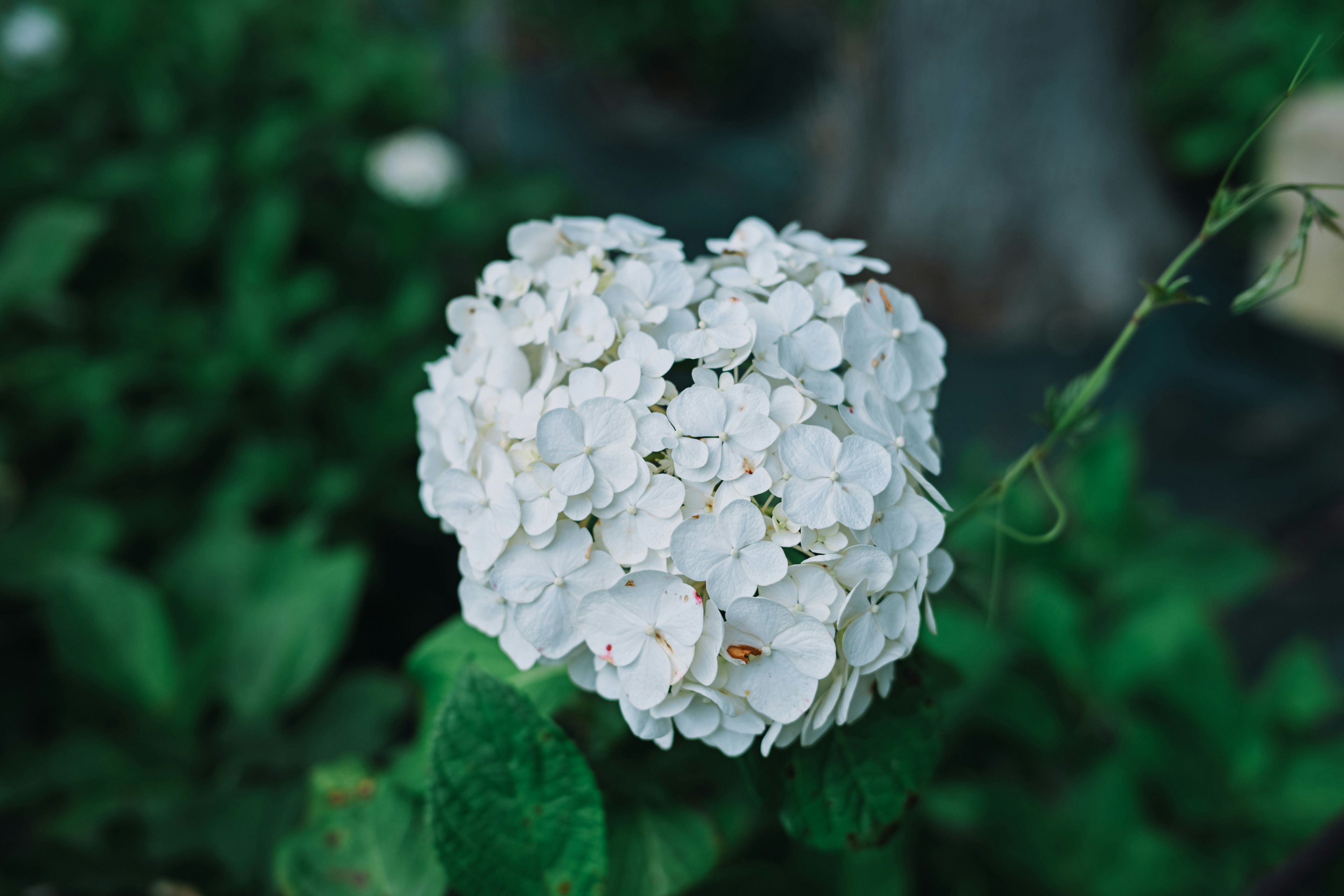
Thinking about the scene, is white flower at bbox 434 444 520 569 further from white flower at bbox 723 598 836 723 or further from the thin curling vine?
the thin curling vine

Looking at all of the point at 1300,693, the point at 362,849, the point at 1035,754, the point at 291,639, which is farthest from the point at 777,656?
the point at 1300,693

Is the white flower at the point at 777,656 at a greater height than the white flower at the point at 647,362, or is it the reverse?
the white flower at the point at 647,362

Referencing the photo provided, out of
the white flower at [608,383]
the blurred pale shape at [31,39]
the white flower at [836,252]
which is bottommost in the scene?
the blurred pale shape at [31,39]

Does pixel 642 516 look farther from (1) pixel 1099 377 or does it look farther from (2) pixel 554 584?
(1) pixel 1099 377

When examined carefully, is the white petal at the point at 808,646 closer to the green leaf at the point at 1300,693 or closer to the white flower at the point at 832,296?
the white flower at the point at 832,296

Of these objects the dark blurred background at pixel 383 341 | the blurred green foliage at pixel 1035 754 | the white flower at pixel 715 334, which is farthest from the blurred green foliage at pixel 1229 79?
the white flower at pixel 715 334
